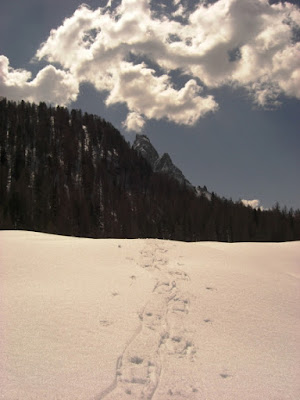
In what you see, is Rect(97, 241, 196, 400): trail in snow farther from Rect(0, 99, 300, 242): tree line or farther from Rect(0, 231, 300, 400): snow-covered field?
Rect(0, 99, 300, 242): tree line

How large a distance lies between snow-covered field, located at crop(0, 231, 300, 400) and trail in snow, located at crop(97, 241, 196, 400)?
0.02m

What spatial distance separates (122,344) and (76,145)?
476 feet

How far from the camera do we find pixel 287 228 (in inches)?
3455

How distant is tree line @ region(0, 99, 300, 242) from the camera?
8625 cm

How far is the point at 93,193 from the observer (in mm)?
121688

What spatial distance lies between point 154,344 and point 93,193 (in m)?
118

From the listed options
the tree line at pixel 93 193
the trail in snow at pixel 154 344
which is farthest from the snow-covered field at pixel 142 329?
the tree line at pixel 93 193

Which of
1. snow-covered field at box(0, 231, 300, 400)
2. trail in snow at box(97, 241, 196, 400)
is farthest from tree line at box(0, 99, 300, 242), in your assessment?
trail in snow at box(97, 241, 196, 400)

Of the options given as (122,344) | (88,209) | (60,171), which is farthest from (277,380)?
(60,171)

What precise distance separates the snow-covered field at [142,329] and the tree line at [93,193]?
67.6m

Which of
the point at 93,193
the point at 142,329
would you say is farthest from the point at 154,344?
the point at 93,193

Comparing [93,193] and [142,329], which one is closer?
[142,329]

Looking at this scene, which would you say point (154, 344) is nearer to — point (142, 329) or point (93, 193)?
point (142, 329)

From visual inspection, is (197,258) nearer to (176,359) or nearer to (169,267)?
(169,267)
